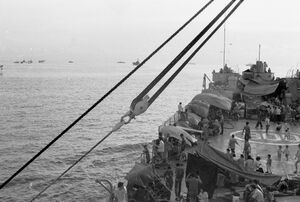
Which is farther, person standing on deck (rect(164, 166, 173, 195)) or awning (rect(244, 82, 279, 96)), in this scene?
awning (rect(244, 82, 279, 96))

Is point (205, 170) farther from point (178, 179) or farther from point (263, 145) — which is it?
point (263, 145)

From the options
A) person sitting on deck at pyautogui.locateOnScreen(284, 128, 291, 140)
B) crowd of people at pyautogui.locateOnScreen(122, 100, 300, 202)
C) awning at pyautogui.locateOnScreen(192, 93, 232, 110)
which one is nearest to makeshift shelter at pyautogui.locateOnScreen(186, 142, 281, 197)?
crowd of people at pyautogui.locateOnScreen(122, 100, 300, 202)

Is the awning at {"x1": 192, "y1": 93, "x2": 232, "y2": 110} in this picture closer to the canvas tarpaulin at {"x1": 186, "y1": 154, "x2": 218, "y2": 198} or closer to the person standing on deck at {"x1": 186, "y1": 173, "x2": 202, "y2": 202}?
the canvas tarpaulin at {"x1": 186, "y1": 154, "x2": 218, "y2": 198}

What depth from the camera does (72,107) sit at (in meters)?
75.6

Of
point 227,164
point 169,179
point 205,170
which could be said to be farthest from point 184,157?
point 227,164

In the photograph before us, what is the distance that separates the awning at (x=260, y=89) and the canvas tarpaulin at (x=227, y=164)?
855 inches

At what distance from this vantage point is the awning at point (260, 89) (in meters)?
34.8

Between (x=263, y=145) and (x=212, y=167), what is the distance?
8.81m

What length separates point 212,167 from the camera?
14219 mm

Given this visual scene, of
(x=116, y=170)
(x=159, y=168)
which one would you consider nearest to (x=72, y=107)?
(x=116, y=170)

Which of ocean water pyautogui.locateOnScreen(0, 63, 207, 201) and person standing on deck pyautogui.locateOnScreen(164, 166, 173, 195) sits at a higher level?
person standing on deck pyautogui.locateOnScreen(164, 166, 173, 195)

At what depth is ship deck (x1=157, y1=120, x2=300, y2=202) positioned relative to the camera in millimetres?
A: 14521

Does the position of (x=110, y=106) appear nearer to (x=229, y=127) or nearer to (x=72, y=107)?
(x=72, y=107)

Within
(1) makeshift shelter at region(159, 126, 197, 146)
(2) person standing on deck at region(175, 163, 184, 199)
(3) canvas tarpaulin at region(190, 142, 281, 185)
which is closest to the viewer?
(3) canvas tarpaulin at region(190, 142, 281, 185)
